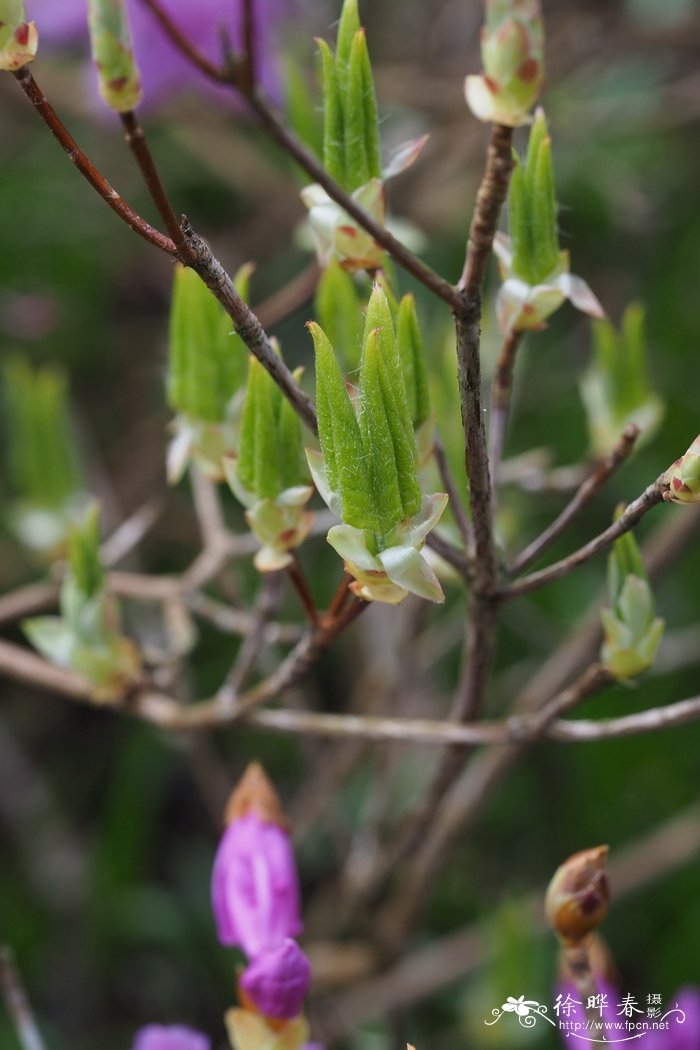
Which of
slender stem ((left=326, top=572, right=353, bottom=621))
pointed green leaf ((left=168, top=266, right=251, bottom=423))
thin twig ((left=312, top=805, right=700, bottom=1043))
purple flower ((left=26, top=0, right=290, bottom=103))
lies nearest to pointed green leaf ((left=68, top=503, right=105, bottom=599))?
pointed green leaf ((left=168, top=266, right=251, bottom=423))

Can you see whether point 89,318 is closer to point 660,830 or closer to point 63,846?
point 63,846

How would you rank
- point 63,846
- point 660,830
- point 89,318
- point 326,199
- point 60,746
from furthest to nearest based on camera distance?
1. point 89,318
2. point 60,746
3. point 63,846
4. point 660,830
5. point 326,199

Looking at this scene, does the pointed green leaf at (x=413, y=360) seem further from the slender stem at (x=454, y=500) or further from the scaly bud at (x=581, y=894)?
the scaly bud at (x=581, y=894)

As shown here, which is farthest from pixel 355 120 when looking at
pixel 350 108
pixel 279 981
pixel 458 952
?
pixel 458 952

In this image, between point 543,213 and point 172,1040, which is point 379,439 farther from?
point 172,1040

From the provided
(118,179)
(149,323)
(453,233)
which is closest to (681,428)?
(453,233)

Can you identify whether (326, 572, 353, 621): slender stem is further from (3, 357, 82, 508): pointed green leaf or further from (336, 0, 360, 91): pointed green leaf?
(3, 357, 82, 508): pointed green leaf
